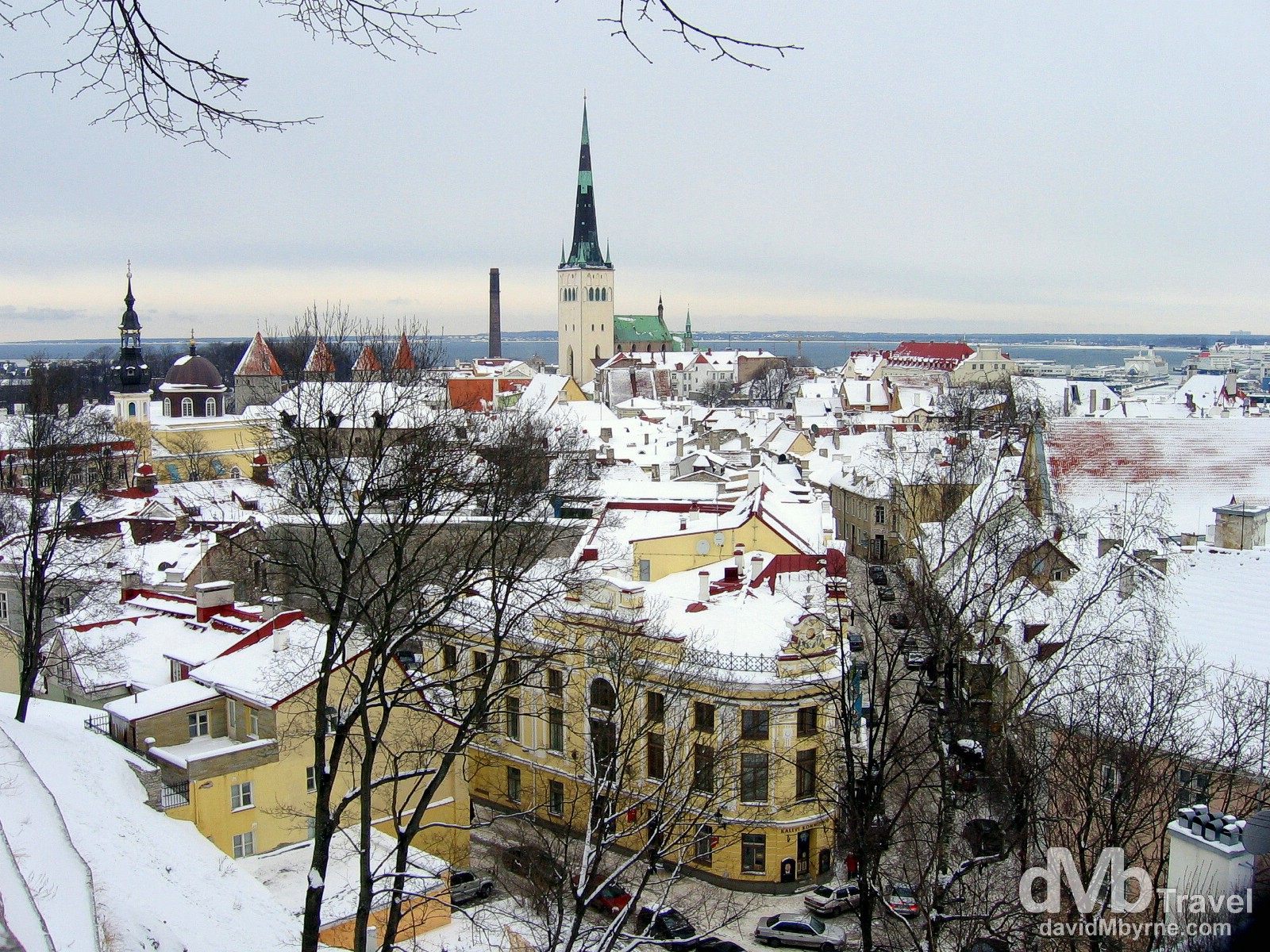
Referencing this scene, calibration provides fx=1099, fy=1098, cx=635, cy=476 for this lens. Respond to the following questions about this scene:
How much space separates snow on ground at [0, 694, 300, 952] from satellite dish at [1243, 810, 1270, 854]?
30.0 feet

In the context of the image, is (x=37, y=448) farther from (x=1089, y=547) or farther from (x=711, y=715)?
(x=1089, y=547)

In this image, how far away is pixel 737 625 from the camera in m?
20.0

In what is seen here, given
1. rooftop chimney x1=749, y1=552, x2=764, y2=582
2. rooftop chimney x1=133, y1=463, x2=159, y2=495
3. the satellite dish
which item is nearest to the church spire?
rooftop chimney x1=133, y1=463, x2=159, y2=495

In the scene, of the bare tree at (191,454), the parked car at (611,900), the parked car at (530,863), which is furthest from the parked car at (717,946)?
the bare tree at (191,454)

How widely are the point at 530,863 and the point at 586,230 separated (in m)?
103

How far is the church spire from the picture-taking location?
11188 centimetres

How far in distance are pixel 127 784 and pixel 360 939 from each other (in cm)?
577

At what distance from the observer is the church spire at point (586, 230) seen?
111875 millimetres

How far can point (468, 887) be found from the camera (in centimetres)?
1720

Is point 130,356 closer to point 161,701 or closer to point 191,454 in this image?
point 191,454

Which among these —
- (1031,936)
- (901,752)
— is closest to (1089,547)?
(901,752)

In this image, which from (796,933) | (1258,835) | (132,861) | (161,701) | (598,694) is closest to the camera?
(1258,835)

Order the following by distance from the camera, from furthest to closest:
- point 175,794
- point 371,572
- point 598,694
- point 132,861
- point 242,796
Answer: point 598,694 → point 242,796 → point 175,794 → point 371,572 → point 132,861

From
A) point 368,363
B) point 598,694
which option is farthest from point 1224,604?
point 368,363
